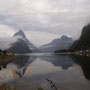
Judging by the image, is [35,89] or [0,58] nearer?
[35,89]

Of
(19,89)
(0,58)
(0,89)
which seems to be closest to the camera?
(0,89)

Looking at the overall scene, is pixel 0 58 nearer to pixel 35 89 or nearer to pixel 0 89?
pixel 35 89

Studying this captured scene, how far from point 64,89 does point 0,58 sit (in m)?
69.5

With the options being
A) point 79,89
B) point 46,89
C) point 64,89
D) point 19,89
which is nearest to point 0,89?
point 19,89

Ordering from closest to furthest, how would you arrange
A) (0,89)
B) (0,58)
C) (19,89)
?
(0,89) < (19,89) < (0,58)

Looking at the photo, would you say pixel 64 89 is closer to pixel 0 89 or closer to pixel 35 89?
pixel 35 89

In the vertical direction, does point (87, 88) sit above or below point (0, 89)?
below

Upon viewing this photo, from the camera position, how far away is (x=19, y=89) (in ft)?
62.2

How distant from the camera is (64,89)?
19.3 meters

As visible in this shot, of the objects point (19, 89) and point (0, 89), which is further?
point (19, 89)

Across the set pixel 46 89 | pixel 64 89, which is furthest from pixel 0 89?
pixel 64 89

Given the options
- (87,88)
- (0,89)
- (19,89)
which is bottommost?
(87,88)

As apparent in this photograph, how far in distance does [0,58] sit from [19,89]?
6776 cm

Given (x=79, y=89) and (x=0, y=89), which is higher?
(x=0, y=89)
